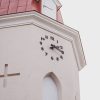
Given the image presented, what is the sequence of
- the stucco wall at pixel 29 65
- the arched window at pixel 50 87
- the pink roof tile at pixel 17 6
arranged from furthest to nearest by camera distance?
1. the pink roof tile at pixel 17 6
2. the arched window at pixel 50 87
3. the stucco wall at pixel 29 65

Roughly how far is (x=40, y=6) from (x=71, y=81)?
12.3ft

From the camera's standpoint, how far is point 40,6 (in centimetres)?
1895

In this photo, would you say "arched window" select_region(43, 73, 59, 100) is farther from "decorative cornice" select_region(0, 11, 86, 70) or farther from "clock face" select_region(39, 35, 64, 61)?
"decorative cornice" select_region(0, 11, 86, 70)

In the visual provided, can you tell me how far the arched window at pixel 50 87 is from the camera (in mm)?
17203

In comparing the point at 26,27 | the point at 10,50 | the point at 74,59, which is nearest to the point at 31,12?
the point at 26,27

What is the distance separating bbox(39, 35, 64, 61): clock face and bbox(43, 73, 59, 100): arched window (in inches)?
32.8

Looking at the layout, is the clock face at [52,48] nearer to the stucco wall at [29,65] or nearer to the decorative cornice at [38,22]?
the stucco wall at [29,65]

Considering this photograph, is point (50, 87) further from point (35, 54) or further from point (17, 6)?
point (17, 6)

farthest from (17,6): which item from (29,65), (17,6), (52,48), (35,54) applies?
(29,65)

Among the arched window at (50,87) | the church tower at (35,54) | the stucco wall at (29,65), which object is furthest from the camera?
the arched window at (50,87)

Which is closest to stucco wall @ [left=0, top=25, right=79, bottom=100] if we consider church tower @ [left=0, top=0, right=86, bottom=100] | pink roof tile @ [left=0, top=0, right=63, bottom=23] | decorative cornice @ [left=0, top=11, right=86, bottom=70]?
church tower @ [left=0, top=0, right=86, bottom=100]

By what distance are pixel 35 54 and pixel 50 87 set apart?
158 cm

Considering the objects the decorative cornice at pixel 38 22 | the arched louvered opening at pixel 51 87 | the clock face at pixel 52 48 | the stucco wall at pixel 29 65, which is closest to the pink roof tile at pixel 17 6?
the decorative cornice at pixel 38 22

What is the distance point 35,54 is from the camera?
674 inches
